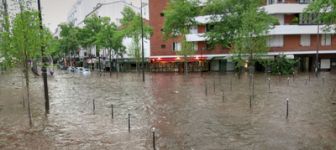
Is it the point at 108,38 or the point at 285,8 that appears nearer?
the point at 285,8

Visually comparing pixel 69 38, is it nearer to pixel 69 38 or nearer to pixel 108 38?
pixel 69 38

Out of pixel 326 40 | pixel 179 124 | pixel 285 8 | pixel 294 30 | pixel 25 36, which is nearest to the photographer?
pixel 179 124

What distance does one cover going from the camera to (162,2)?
61719 millimetres

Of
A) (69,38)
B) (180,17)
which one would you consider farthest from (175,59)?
(69,38)

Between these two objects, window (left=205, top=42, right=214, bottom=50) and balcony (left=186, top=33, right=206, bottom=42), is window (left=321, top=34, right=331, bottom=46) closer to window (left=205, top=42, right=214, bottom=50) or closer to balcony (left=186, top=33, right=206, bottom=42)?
window (left=205, top=42, right=214, bottom=50)

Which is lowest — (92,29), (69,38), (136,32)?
(136,32)

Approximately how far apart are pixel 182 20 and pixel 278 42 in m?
14.1

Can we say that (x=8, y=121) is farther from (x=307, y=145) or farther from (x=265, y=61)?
(x=265, y=61)

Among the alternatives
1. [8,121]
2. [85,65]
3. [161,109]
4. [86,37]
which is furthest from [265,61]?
[85,65]

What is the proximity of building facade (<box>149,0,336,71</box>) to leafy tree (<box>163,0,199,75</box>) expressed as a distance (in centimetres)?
258

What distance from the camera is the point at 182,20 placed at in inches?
1997

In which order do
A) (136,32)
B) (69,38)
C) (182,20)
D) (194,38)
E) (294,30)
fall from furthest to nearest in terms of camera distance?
1. (69,38)
2. (136,32)
3. (194,38)
4. (182,20)
5. (294,30)

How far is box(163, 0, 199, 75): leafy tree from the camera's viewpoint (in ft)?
163

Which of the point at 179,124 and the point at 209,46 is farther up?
the point at 209,46
